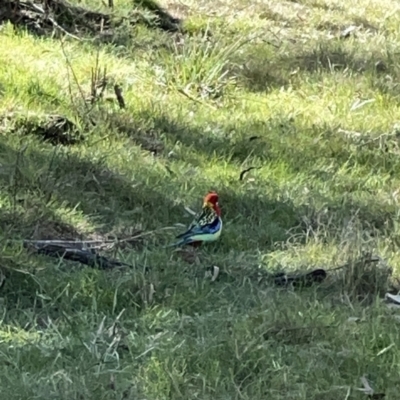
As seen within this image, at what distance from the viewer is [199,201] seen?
5332 millimetres

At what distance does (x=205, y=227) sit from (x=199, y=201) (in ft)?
2.17

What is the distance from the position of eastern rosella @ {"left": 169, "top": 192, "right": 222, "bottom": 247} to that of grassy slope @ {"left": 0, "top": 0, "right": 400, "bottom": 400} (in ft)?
0.38

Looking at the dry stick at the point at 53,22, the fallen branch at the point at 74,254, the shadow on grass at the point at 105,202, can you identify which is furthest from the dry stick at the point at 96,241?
the dry stick at the point at 53,22

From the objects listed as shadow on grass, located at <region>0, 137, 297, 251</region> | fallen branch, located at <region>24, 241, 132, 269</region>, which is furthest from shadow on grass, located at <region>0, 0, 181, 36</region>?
fallen branch, located at <region>24, 241, 132, 269</region>

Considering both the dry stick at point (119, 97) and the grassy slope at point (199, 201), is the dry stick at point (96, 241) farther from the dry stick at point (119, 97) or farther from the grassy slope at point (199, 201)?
the dry stick at point (119, 97)

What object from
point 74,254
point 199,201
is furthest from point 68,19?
point 74,254

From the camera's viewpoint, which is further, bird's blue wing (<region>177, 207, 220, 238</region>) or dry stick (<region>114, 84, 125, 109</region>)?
dry stick (<region>114, 84, 125, 109</region>)

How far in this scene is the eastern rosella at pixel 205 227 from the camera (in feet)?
15.4

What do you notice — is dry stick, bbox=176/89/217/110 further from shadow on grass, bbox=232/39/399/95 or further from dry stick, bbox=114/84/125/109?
dry stick, bbox=114/84/125/109

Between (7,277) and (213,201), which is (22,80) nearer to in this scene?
(213,201)

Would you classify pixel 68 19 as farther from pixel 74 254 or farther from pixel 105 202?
pixel 74 254

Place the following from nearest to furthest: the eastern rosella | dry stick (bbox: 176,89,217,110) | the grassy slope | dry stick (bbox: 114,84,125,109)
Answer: the grassy slope → the eastern rosella → dry stick (bbox: 114,84,125,109) → dry stick (bbox: 176,89,217,110)

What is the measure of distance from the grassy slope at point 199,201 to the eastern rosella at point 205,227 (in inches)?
4.6

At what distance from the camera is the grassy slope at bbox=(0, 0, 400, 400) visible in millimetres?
3512
